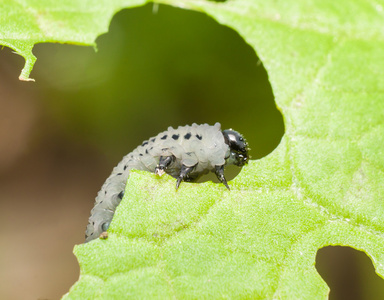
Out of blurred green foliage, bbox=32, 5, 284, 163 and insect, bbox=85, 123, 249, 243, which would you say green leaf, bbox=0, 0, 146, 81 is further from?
→ blurred green foliage, bbox=32, 5, 284, 163

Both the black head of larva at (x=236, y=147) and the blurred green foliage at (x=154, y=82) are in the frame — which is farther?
the blurred green foliage at (x=154, y=82)

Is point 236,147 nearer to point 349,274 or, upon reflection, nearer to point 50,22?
point 50,22

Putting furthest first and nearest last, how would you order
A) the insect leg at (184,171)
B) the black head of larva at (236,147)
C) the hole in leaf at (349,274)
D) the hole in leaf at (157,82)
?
the hole in leaf at (157,82)
the hole in leaf at (349,274)
the black head of larva at (236,147)
the insect leg at (184,171)

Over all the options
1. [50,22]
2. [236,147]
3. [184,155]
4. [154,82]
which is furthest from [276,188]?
[154,82]

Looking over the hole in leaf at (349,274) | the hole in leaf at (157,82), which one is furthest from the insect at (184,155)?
the hole in leaf at (349,274)

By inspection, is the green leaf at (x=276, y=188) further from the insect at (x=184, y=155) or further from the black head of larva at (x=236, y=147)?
the insect at (x=184, y=155)

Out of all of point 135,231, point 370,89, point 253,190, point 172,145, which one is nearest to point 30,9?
point 172,145
